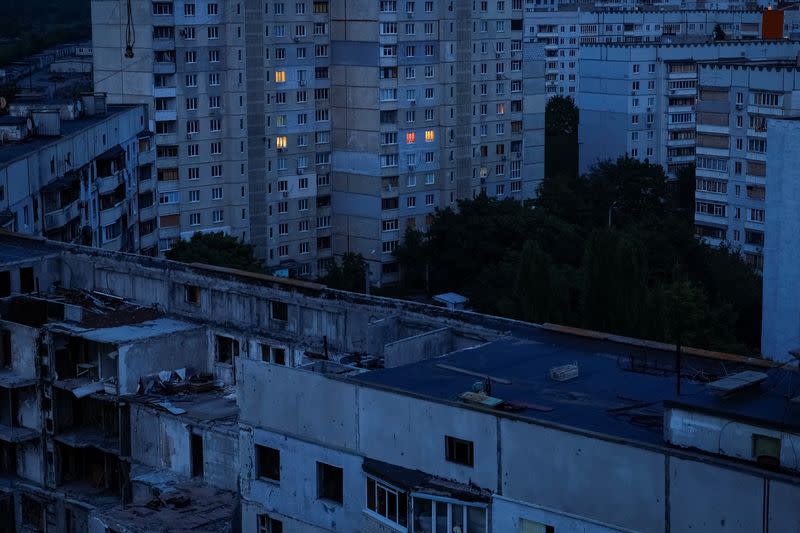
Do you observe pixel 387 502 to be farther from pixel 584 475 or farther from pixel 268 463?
pixel 584 475

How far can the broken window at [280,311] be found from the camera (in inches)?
705

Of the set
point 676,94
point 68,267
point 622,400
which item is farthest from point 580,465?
point 676,94

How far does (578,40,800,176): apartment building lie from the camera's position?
53.8 metres

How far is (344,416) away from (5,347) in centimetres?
772

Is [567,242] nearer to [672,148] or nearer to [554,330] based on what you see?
[672,148]

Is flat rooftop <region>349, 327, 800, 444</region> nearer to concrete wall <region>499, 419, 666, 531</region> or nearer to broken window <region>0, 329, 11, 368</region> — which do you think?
concrete wall <region>499, 419, 666, 531</region>

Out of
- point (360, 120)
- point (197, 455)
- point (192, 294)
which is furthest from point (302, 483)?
point (360, 120)

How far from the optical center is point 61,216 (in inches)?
1047

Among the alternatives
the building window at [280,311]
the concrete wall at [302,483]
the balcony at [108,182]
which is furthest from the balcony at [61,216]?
the concrete wall at [302,483]

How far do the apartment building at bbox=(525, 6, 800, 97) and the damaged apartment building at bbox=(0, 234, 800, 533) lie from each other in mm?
49921

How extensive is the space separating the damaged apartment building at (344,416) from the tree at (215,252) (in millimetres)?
15774

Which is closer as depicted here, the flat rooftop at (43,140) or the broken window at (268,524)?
the broken window at (268,524)

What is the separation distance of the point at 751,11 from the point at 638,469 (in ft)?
204

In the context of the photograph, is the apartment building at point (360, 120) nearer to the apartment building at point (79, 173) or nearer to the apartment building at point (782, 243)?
the apartment building at point (79, 173)
